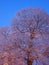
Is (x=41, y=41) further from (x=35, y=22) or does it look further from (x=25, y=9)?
(x=25, y=9)

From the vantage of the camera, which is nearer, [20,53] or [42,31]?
[20,53]

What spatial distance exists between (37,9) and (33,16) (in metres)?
0.71

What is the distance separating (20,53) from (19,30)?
5.97ft

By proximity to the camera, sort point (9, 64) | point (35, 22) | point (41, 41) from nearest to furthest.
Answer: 1. point (9, 64)
2. point (41, 41)
3. point (35, 22)

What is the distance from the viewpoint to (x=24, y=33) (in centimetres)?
1186

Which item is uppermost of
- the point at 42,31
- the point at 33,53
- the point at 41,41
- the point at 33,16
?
the point at 33,16

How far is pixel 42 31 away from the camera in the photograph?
39.6ft

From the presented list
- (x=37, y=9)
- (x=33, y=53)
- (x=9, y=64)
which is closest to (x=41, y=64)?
(x=33, y=53)

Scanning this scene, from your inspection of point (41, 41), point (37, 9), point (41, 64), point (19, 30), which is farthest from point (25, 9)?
point (41, 64)

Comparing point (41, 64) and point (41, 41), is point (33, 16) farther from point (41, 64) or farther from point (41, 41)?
point (41, 64)

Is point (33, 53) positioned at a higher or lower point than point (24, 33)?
lower

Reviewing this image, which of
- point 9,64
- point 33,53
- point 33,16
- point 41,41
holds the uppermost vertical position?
point 33,16

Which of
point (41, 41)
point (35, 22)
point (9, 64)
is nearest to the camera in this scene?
point (9, 64)

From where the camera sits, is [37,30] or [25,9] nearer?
Result: [37,30]
